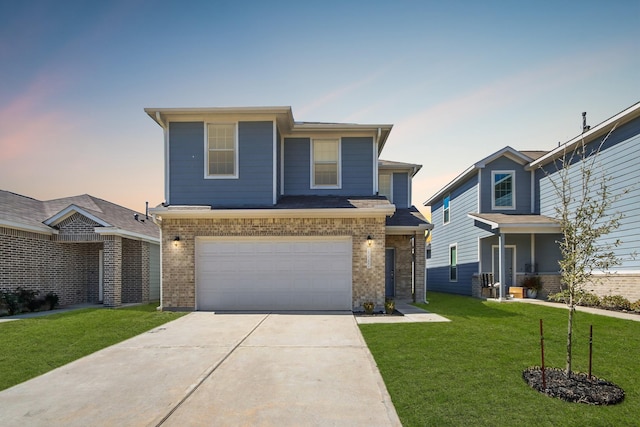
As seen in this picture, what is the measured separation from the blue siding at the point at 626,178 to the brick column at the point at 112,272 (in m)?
14.8

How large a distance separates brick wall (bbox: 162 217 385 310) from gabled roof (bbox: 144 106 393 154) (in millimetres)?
3519

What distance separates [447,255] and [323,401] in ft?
56.4

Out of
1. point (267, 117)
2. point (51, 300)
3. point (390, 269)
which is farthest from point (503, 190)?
point (51, 300)

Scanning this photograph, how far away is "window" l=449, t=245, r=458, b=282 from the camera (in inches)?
721

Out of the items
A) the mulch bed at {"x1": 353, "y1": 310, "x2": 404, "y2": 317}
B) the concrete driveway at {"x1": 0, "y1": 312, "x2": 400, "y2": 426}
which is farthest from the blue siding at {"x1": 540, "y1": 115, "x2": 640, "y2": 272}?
the concrete driveway at {"x1": 0, "y1": 312, "x2": 400, "y2": 426}

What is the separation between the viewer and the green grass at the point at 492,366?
375cm

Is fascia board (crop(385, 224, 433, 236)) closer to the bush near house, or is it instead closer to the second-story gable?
the second-story gable

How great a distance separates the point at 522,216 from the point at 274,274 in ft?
36.6

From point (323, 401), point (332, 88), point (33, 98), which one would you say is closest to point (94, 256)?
point (33, 98)

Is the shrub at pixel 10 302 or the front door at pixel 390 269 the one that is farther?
the front door at pixel 390 269

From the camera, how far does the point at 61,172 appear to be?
14.8m

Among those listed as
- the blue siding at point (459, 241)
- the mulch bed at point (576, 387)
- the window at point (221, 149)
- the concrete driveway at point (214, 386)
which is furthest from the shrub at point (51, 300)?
the blue siding at point (459, 241)

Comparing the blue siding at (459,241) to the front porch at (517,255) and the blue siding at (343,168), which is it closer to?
the front porch at (517,255)

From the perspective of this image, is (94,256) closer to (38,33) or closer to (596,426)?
(38,33)
